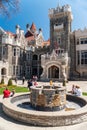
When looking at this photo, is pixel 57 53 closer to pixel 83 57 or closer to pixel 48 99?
pixel 83 57

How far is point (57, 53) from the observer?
40406 mm

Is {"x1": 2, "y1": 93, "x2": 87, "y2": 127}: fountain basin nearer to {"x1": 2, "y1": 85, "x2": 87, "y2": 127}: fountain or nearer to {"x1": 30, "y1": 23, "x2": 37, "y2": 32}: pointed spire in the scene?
{"x1": 2, "y1": 85, "x2": 87, "y2": 127}: fountain

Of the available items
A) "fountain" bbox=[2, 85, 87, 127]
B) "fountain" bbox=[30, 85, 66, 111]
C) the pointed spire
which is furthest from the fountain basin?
the pointed spire

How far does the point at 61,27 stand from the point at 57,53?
6.04 m

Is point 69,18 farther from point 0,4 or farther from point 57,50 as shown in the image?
point 0,4

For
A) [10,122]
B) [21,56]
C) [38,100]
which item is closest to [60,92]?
[38,100]

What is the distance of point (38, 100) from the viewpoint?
12.1 meters

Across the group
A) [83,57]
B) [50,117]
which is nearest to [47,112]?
[50,117]

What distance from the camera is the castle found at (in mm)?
38225

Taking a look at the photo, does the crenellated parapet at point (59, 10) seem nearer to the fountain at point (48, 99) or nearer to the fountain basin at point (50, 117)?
the fountain at point (48, 99)

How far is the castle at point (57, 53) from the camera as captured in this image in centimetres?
3822

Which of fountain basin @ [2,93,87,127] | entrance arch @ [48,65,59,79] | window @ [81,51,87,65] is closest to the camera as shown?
fountain basin @ [2,93,87,127]

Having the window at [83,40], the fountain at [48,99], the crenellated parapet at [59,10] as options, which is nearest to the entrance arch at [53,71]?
the window at [83,40]

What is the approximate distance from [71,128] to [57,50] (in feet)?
107
